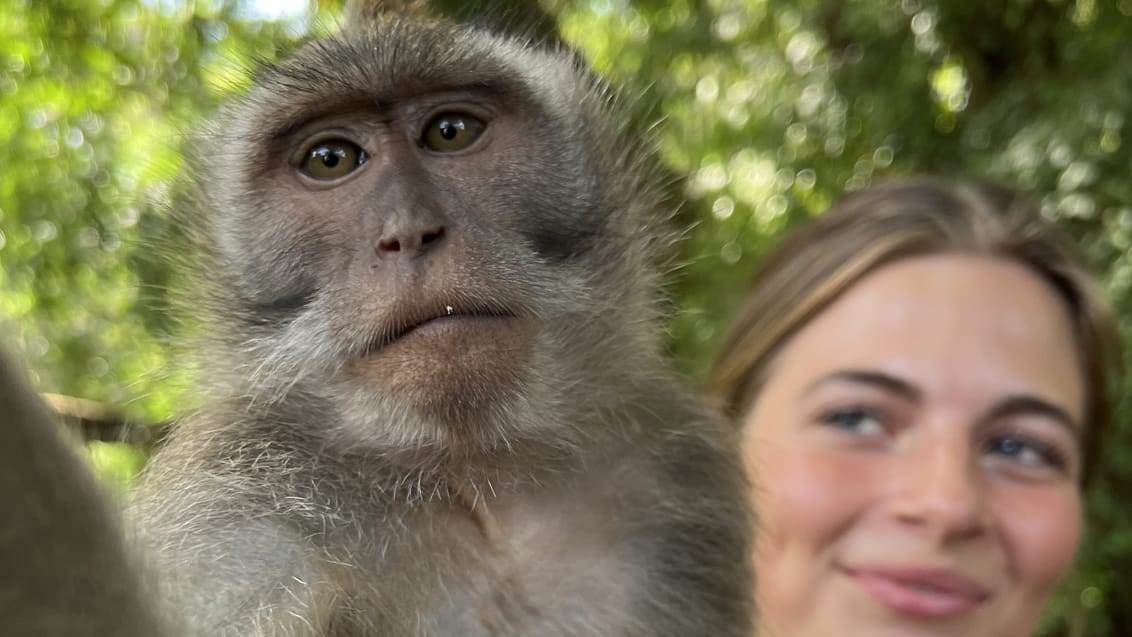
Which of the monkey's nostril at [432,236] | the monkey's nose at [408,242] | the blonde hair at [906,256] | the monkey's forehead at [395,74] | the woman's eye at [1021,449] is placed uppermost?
the blonde hair at [906,256]

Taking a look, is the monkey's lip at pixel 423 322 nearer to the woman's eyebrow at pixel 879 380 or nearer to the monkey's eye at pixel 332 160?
the monkey's eye at pixel 332 160

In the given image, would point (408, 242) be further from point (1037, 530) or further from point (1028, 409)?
point (1037, 530)

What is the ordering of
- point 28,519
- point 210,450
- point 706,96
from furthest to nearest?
point 706,96 < point 210,450 < point 28,519

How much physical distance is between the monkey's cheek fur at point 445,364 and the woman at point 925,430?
A: 964mm

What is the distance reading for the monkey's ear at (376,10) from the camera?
99.7 inches

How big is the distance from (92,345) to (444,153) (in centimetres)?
421

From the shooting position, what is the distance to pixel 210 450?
1.98 metres

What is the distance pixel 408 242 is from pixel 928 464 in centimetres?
146

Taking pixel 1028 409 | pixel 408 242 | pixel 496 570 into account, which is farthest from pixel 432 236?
pixel 1028 409

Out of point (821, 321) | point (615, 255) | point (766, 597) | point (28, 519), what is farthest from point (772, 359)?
point (28, 519)

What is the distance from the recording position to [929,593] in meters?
2.51

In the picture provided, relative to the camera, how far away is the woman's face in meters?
2.50

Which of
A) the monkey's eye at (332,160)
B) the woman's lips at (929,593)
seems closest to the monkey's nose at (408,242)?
the monkey's eye at (332,160)

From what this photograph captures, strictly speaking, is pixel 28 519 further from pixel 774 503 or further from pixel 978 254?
pixel 978 254
